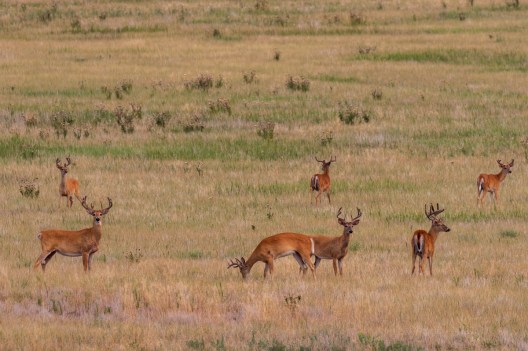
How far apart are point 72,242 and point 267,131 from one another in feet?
46.1

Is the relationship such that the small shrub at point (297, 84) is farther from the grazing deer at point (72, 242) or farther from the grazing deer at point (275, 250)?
the grazing deer at point (275, 250)

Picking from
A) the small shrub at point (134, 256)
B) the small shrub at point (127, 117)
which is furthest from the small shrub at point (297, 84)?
the small shrub at point (134, 256)

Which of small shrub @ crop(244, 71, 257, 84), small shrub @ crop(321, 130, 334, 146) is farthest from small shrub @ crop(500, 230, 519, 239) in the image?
small shrub @ crop(244, 71, 257, 84)

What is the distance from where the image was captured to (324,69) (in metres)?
43.6

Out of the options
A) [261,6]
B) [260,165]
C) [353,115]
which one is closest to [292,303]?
[260,165]

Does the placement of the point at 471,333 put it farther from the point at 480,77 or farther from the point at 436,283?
the point at 480,77

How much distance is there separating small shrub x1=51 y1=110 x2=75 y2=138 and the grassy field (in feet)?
0.30

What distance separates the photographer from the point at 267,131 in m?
30.5

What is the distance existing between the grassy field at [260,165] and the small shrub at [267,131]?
0.25 ft

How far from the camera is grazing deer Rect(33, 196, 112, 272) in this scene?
1673 centimetres

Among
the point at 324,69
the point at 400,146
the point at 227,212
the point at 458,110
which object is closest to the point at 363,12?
the point at 324,69

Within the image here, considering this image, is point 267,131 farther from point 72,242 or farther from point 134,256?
point 72,242

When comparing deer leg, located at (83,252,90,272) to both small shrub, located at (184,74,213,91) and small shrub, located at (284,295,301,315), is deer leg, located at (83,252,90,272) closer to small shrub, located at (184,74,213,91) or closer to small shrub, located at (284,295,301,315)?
small shrub, located at (284,295,301,315)

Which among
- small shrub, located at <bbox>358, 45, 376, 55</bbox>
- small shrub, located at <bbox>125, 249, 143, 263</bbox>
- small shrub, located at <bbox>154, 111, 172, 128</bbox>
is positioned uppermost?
small shrub, located at <bbox>358, 45, 376, 55</bbox>
